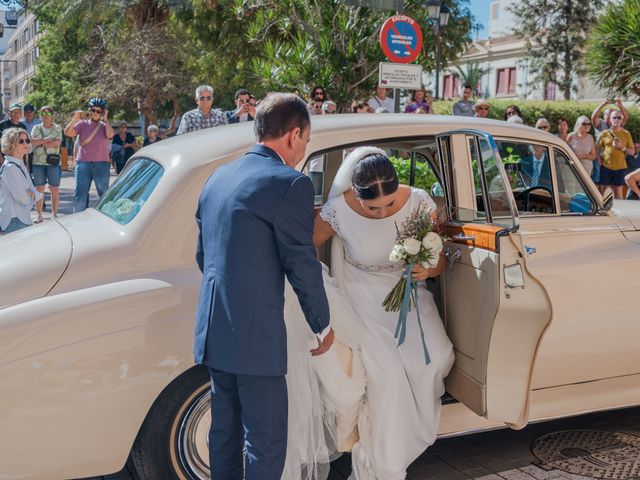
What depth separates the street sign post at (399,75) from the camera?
9.81m

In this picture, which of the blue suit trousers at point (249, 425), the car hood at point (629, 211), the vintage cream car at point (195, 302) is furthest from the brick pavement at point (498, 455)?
the car hood at point (629, 211)

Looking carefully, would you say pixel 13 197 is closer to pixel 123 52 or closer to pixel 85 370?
pixel 85 370

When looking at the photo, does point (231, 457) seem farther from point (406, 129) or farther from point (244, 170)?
point (406, 129)

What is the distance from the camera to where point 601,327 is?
4039mm

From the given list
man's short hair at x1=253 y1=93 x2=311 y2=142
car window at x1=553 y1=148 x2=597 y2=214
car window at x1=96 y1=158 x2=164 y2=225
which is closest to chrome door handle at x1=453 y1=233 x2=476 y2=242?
car window at x1=553 y1=148 x2=597 y2=214

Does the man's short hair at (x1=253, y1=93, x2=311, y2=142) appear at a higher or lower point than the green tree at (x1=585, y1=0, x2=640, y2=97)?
lower

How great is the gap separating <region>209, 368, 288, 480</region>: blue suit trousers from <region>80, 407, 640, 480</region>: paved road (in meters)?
0.93

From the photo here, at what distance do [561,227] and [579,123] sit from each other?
8.49m

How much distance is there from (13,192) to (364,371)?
4666 millimetres

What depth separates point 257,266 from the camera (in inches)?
113

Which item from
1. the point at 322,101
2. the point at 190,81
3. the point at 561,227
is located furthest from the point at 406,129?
the point at 190,81

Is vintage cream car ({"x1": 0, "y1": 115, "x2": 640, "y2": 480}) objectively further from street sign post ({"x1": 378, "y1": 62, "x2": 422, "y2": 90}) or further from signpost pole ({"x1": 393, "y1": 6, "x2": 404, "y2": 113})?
signpost pole ({"x1": 393, "y1": 6, "x2": 404, "y2": 113})

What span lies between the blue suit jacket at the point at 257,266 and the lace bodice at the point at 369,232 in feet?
3.06

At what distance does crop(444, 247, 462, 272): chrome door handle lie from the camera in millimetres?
3739
